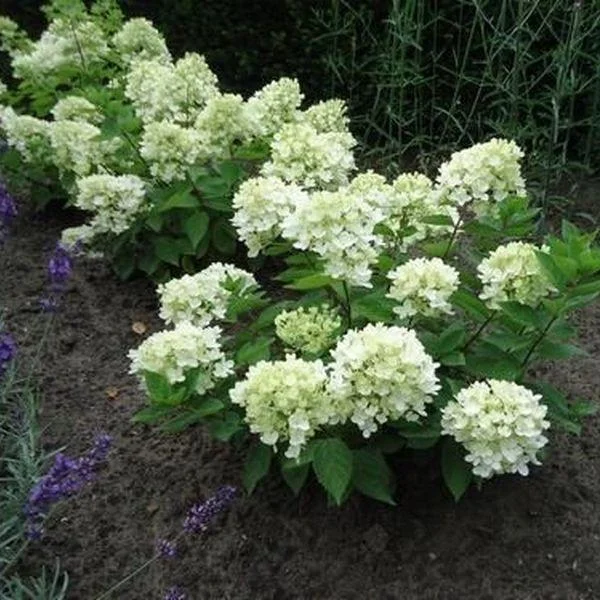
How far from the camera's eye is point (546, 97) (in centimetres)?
486

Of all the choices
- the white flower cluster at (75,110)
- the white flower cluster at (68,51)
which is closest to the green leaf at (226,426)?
the white flower cluster at (75,110)

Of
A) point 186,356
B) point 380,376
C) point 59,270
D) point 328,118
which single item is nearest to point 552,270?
point 380,376

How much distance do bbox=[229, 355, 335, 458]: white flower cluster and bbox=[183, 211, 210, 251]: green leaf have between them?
1.43 metres

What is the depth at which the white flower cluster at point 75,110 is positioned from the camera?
172 inches

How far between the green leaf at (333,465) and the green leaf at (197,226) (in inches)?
57.1

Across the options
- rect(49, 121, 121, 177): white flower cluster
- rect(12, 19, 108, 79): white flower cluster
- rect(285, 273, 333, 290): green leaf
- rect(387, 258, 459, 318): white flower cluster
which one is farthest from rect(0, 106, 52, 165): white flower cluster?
rect(387, 258, 459, 318): white flower cluster

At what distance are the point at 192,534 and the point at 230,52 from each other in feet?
12.3

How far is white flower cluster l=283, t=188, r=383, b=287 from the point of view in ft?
8.60

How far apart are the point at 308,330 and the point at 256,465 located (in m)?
A: 0.36

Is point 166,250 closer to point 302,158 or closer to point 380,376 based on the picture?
point 302,158

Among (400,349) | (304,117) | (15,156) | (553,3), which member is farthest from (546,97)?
(400,349)

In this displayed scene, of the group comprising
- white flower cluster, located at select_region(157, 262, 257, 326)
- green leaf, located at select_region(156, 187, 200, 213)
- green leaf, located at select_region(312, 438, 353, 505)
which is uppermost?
white flower cluster, located at select_region(157, 262, 257, 326)

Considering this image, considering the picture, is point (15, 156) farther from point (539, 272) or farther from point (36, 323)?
point (539, 272)

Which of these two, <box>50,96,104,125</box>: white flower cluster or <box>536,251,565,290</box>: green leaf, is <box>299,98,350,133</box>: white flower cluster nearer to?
<box>50,96,104,125</box>: white flower cluster
